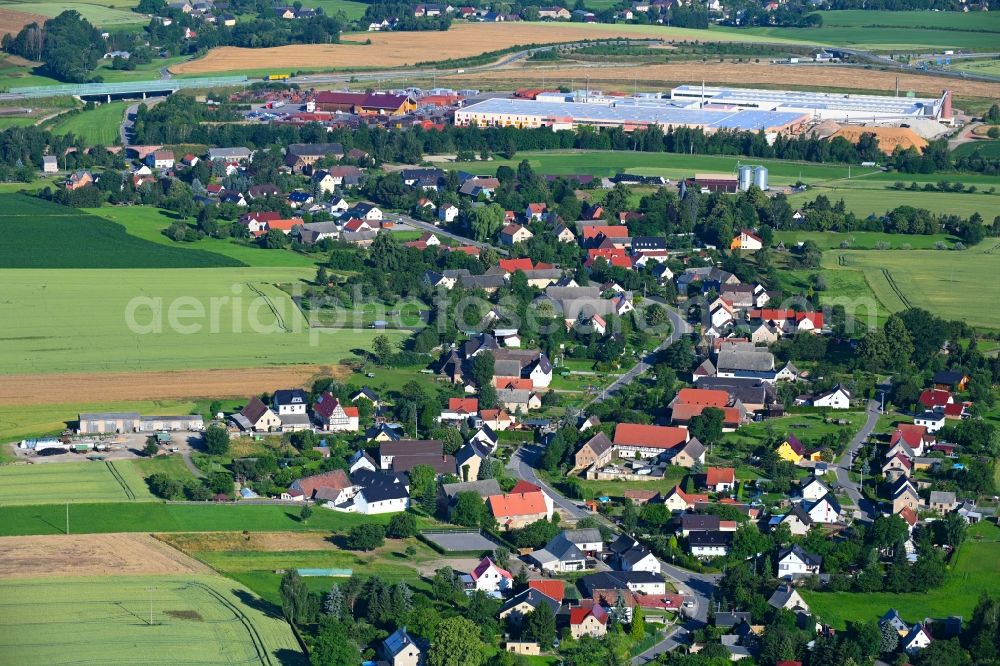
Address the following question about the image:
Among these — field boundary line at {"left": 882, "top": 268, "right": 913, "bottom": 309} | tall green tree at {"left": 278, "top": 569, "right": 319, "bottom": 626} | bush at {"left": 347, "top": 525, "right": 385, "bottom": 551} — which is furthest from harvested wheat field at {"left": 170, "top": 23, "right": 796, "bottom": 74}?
tall green tree at {"left": 278, "top": 569, "right": 319, "bottom": 626}

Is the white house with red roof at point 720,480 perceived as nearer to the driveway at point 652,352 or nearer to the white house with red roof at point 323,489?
the driveway at point 652,352

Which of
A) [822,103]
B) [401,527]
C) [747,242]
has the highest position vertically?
[822,103]

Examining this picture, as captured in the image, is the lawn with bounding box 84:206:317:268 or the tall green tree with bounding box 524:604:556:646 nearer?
the tall green tree with bounding box 524:604:556:646

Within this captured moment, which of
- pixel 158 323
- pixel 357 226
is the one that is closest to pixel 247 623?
pixel 158 323

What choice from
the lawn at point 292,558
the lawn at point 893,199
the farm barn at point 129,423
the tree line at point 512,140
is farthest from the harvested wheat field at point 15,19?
the lawn at point 292,558

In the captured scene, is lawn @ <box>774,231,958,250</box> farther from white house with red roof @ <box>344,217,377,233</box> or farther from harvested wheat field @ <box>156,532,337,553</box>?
harvested wheat field @ <box>156,532,337,553</box>

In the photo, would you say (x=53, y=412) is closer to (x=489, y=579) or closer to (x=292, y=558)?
(x=292, y=558)

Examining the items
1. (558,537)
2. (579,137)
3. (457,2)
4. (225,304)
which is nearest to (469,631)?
(558,537)
